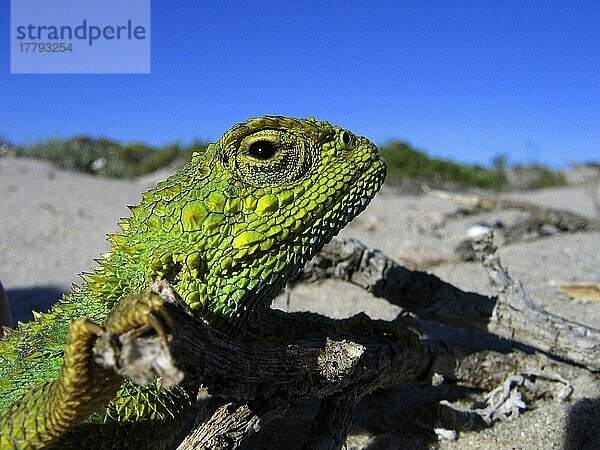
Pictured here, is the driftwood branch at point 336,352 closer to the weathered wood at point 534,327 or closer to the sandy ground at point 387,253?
the weathered wood at point 534,327

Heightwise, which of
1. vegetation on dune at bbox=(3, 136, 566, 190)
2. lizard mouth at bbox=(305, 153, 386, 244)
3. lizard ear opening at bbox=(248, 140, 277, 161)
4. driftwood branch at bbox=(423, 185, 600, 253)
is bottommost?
driftwood branch at bbox=(423, 185, 600, 253)

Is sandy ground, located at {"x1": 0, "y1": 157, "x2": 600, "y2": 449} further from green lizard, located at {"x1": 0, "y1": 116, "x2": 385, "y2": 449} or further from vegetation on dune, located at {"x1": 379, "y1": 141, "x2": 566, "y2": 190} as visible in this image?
vegetation on dune, located at {"x1": 379, "y1": 141, "x2": 566, "y2": 190}

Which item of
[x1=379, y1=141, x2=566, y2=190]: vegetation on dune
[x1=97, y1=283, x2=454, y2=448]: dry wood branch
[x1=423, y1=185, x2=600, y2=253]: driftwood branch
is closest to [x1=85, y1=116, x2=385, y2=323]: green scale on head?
[x1=97, y1=283, x2=454, y2=448]: dry wood branch

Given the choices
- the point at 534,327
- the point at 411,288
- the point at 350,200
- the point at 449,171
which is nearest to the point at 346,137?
the point at 350,200

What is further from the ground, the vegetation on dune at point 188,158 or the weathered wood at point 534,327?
the vegetation on dune at point 188,158

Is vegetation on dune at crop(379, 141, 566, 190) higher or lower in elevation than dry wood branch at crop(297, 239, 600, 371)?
higher

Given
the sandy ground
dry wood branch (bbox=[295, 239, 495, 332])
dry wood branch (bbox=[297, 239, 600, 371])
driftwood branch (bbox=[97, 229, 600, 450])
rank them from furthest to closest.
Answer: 1. dry wood branch (bbox=[295, 239, 495, 332])
2. dry wood branch (bbox=[297, 239, 600, 371])
3. the sandy ground
4. driftwood branch (bbox=[97, 229, 600, 450])

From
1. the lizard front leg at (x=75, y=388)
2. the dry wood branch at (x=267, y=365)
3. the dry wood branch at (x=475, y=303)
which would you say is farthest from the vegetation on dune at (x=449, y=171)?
the lizard front leg at (x=75, y=388)

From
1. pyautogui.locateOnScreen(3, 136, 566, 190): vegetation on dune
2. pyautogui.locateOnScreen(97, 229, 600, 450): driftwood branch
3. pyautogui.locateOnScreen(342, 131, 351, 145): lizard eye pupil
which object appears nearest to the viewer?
pyautogui.locateOnScreen(97, 229, 600, 450): driftwood branch
